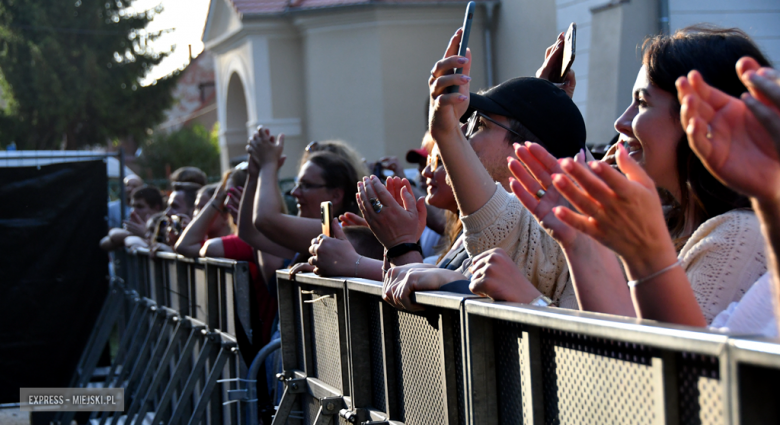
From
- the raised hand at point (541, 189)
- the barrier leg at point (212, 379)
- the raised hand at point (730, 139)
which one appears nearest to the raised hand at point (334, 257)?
the raised hand at point (541, 189)

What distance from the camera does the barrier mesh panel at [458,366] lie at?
6.69ft

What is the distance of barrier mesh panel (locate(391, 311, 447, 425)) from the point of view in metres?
2.14

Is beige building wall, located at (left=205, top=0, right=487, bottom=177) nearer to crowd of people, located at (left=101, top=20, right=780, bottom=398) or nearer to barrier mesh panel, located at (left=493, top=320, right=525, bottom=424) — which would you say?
crowd of people, located at (left=101, top=20, right=780, bottom=398)

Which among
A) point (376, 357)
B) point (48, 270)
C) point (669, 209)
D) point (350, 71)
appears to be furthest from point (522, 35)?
point (669, 209)

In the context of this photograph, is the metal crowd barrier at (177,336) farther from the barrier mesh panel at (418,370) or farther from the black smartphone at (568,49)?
the black smartphone at (568,49)

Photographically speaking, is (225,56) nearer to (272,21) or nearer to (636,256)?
(272,21)

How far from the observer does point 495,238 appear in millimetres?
2242

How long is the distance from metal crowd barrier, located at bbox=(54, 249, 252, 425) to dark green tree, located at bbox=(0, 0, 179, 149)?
1203 inches

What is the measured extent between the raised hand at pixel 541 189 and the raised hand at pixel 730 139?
1.35 feet

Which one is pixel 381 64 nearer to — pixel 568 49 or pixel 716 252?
pixel 568 49

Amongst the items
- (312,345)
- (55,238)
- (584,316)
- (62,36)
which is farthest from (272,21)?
(62,36)

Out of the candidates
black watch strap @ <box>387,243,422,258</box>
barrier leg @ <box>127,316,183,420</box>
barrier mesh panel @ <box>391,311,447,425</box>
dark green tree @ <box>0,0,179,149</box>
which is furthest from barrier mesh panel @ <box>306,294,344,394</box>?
dark green tree @ <box>0,0,179,149</box>

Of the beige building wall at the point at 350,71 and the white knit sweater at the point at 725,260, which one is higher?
the beige building wall at the point at 350,71

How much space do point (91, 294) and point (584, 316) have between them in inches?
320
